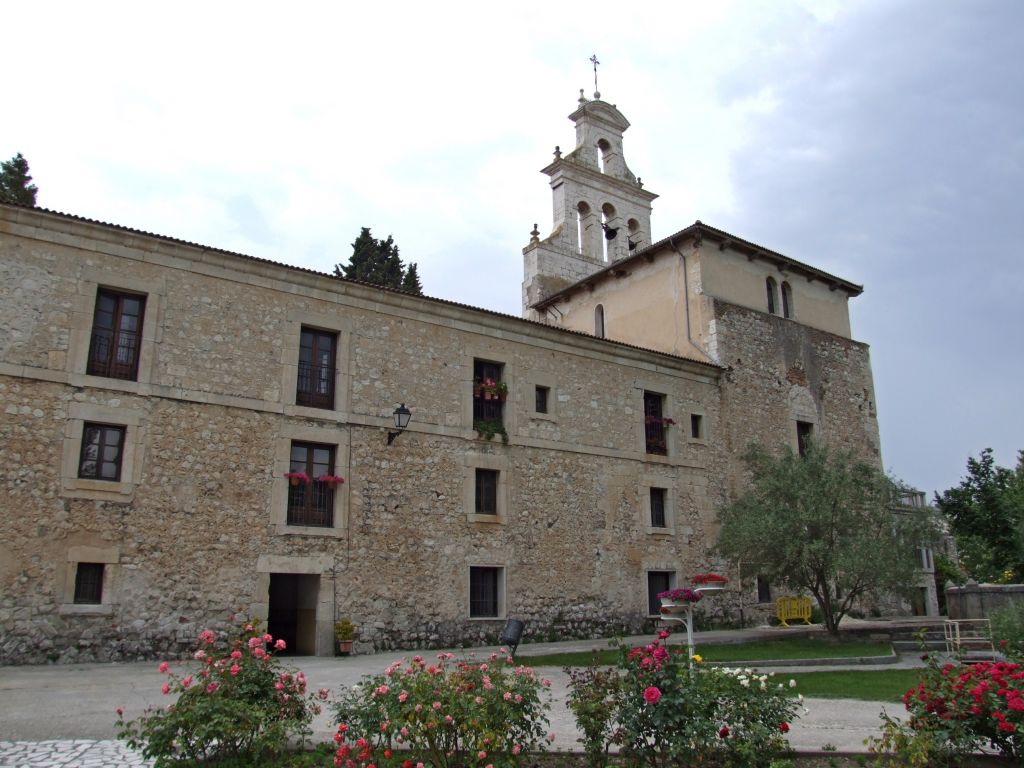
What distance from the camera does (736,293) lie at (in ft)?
80.4

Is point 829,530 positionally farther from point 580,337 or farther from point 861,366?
point 861,366

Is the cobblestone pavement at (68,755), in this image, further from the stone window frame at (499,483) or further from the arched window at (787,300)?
the arched window at (787,300)

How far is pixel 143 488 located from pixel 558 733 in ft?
30.3

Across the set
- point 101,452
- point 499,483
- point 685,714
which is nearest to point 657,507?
point 499,483

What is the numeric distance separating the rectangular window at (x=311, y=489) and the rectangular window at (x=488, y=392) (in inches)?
148

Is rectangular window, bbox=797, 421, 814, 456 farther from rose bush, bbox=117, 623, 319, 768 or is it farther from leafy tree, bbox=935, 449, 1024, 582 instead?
rose bush, bbox=117, 623, 319, 768

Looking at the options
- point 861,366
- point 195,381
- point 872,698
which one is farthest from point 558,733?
point 861,366

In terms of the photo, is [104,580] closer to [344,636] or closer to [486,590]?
[344,636]

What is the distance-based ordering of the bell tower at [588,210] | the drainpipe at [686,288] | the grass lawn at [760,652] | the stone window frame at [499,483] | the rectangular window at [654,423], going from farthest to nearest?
the bell tower at [588,210]
the drainpipe at [686,288]
the rectangular window at [654,423]
the stone window frame at [499,483]
the grass lawn at [760,652]

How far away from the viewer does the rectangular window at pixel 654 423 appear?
21.2m

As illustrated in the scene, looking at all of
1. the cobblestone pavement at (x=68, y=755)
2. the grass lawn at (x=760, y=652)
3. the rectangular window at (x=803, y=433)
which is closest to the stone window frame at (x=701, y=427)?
the rectangular window at (x=803, y=433)

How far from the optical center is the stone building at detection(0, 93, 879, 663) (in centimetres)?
1341

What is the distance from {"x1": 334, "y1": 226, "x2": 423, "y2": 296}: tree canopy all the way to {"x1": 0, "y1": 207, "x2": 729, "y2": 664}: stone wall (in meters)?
15.9

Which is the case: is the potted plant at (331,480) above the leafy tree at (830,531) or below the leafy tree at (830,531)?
above
